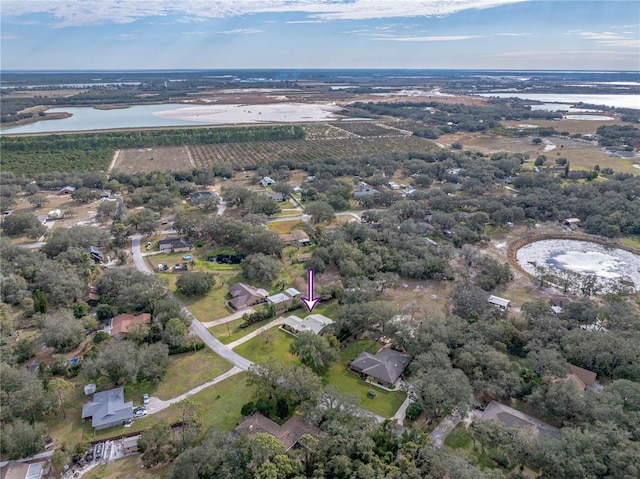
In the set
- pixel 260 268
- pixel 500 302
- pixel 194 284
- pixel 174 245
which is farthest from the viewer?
pixel 174 245

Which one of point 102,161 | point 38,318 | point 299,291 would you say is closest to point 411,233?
point 299,291

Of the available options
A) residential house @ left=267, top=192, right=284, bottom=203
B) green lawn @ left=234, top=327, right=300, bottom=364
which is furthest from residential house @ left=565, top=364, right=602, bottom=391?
residential house @ left=267, top=192, right=284, bottom=203

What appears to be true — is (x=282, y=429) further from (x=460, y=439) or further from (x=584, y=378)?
(x=584, y=378)

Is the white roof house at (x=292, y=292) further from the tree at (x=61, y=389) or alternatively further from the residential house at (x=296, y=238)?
the tree at (x=61, y=389)

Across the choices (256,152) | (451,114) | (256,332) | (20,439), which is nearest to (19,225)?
(20,439)

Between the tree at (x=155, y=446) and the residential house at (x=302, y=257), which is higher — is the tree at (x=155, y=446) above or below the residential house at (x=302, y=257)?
below

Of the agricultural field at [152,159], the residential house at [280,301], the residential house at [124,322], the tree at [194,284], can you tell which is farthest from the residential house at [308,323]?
the agricultural field at [152,159]
